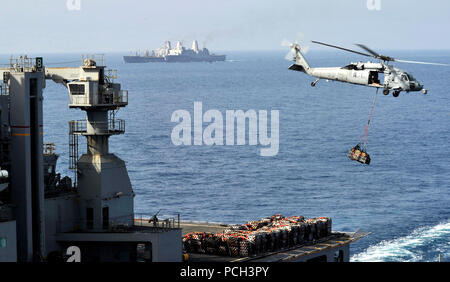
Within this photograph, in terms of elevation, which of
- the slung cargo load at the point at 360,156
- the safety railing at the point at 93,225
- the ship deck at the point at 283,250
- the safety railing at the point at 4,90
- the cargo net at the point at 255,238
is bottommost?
the ship deck at the point at 283,250

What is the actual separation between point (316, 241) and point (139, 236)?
14739 millimetres

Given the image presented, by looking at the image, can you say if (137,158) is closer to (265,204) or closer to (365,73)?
(265,204)

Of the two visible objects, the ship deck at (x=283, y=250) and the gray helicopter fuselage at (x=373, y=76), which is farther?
the gray helicopter fuselage at (x=373, y=76)

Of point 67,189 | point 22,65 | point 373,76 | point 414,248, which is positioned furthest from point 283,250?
point 414,248

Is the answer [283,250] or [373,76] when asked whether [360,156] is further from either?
[283,250]

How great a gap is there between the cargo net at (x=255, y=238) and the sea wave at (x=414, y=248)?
905 inches

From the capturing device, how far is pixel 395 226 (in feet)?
324

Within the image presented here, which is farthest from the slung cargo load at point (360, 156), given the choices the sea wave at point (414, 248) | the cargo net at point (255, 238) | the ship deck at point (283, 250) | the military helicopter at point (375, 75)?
the sea wave at point (414, 248)

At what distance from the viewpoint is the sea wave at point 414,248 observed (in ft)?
273

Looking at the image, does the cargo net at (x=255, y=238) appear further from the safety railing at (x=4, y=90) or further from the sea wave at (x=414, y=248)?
the sea wave at (x=414, y=248)

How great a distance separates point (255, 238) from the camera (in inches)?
2172

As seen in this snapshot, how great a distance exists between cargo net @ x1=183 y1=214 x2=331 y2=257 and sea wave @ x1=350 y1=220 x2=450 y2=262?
23.0m

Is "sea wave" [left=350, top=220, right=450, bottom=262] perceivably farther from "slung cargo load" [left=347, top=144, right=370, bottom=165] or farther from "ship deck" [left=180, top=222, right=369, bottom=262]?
"slung cargo load" [left=347, top=144, right=370, bottom=165]

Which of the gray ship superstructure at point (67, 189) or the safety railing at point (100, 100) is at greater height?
the safety railing at point (100, 100)
